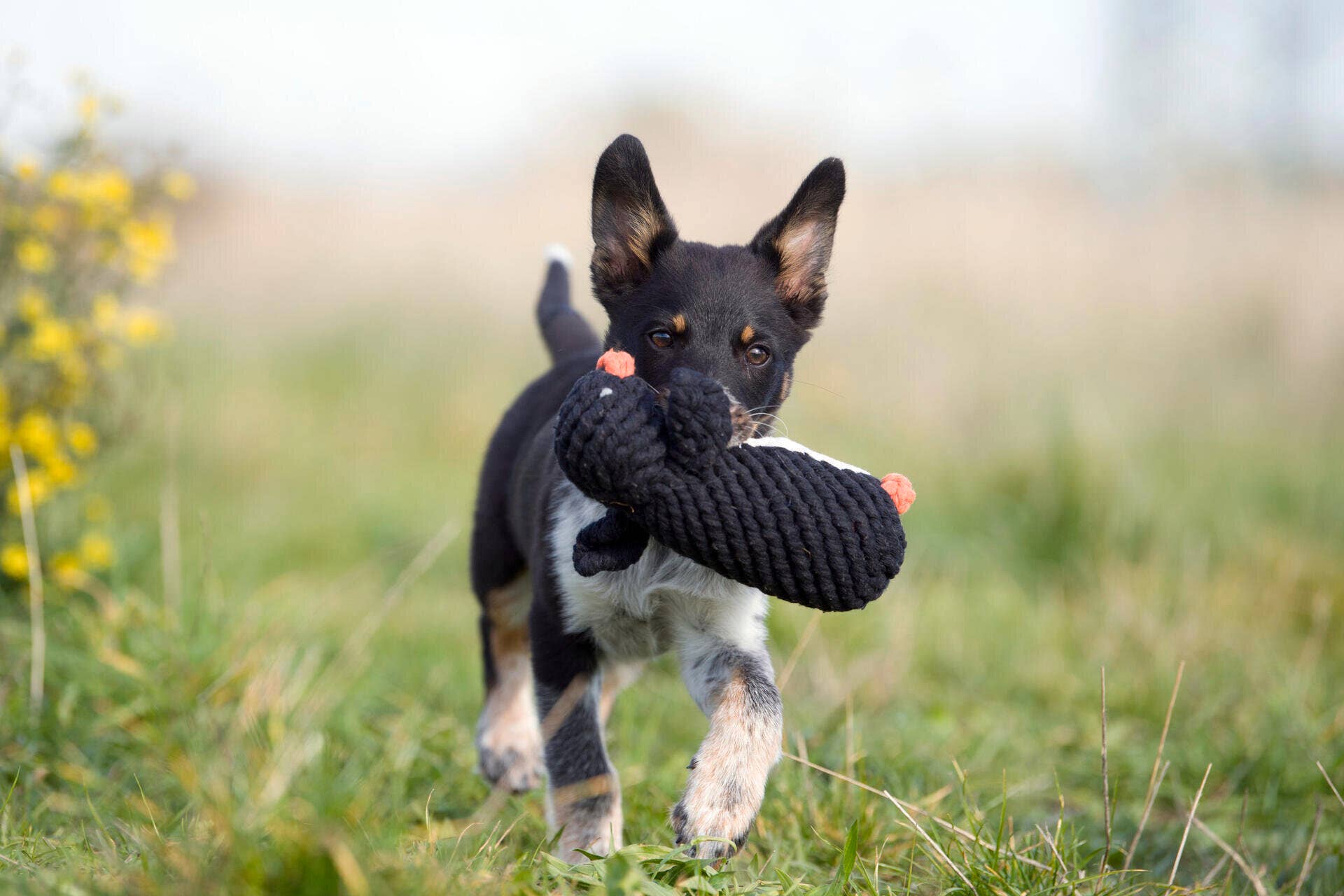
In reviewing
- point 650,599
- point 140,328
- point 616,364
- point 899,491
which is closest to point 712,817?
point 650,599

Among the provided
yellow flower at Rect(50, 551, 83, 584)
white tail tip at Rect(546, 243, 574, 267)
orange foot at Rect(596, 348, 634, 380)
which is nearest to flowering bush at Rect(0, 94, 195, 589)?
yellow flower at Rect(50, 551, 83, 584)

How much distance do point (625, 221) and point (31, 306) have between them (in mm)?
2540

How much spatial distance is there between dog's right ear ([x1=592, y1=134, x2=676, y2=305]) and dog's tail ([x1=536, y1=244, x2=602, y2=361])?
27.5 inches

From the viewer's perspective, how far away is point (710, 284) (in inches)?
119

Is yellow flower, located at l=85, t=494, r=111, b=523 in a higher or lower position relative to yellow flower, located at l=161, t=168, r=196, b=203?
lower

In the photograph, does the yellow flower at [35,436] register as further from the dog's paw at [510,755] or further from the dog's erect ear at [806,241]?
the dog's erect ear at [806,241]

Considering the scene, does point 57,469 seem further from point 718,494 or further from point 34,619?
point 718,494

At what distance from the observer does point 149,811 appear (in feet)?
8.53

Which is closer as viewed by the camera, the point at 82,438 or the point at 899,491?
the point at 899,491

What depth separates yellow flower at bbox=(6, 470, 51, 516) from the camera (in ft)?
13.5

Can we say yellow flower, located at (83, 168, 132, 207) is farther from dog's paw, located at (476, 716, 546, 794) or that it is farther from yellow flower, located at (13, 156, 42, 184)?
dog's paw, located at (476, 716, 546, 794)

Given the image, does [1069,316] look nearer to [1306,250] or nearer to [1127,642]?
[1306,250]

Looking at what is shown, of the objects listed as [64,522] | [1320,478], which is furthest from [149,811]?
[1320,478]

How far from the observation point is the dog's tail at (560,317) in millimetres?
4066
